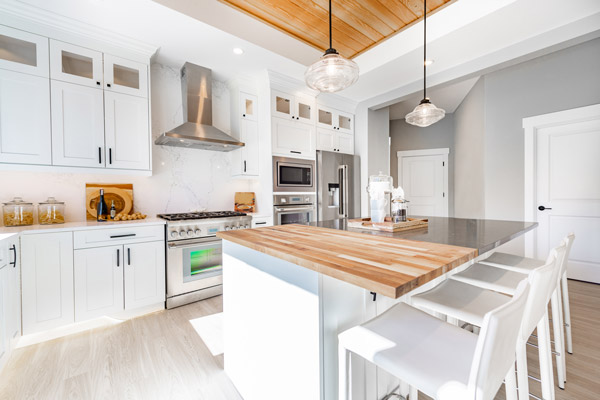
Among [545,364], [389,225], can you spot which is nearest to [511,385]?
[545,364]

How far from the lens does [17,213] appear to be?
2.12m

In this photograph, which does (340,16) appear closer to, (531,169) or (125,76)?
(125,76)

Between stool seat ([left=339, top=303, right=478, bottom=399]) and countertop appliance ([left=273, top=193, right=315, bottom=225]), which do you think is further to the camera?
countertop appliance ([left=273, top=193, right=315, bottom=225])

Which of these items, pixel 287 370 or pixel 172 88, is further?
pixel 172 88

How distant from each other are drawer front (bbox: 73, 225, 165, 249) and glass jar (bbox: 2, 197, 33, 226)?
0.53m

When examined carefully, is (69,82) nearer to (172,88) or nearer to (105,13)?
(105,13)

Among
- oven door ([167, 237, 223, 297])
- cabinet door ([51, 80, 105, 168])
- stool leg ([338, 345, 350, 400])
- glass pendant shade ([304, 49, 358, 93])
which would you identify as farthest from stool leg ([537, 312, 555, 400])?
cabinet door ([51, 80, 105, 168])

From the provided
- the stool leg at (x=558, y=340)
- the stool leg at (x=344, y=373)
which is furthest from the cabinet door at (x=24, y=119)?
the stool leg at (x=558, y=340)

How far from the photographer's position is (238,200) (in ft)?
11.5

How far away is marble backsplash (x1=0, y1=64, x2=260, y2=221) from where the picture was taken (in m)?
2.35

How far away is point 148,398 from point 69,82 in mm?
2567

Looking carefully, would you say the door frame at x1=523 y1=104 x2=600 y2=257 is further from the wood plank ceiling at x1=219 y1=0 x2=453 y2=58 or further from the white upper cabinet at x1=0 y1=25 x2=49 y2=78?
the white upper cabinet at x1=0 y1=25 x2=49 y2=78

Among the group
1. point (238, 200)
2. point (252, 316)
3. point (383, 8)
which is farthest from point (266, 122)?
point (252, 316)

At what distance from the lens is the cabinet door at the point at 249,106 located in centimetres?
326
